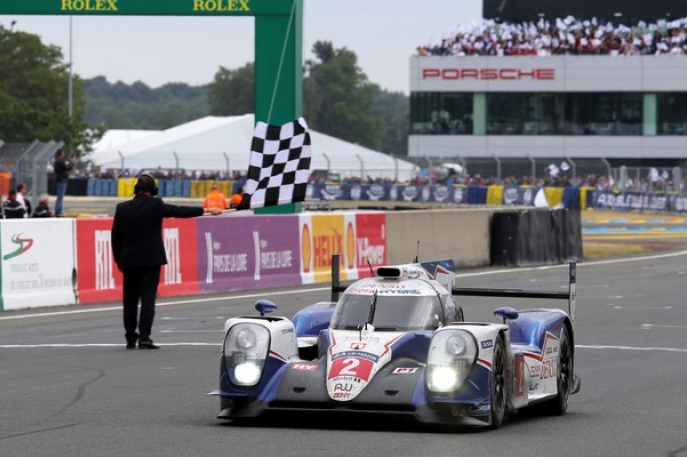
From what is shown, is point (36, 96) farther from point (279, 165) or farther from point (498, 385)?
point (498, 385)

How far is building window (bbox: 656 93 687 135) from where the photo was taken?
78812 mm

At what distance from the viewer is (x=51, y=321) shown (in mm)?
16859

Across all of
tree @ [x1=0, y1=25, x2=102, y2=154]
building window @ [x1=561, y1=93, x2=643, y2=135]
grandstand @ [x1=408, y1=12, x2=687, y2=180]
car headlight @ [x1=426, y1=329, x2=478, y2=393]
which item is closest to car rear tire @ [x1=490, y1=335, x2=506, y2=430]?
car headlight @ [x1=426, y1=329, x2=478, y2=393]

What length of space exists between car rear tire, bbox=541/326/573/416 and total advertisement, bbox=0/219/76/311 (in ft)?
32.1

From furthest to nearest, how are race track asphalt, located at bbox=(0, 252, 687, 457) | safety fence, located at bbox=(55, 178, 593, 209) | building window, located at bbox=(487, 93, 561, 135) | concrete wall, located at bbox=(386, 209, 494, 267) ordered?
1. building window, located at bbox=(487, 93, 561, 135)
2. safety fence, located at bbox=(55, 178, 593, 209)
3. concrete wall, located at bbox=(386, 209, 494, 267)
4. race track asphalt, located at bbox=(0, 252, 687, 457)

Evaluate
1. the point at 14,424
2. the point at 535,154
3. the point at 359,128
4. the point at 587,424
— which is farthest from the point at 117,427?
the point at 359,128

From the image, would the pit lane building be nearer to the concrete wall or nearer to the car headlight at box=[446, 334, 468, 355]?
the concrete wall

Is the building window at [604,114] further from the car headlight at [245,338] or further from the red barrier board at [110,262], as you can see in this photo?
the car headlight at [245,338]

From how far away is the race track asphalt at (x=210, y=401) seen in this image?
312 inches

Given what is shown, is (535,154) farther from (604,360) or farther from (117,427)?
(117,427)

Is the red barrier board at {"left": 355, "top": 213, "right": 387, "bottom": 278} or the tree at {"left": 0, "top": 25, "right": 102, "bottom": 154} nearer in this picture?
the red barrier board at {"left": 355, "top": 213, "right": 387, "bottom": 278}

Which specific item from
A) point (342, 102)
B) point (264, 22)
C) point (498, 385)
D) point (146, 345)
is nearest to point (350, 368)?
→ point (498, 385)

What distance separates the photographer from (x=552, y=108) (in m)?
79.5

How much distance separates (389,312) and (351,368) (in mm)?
789
